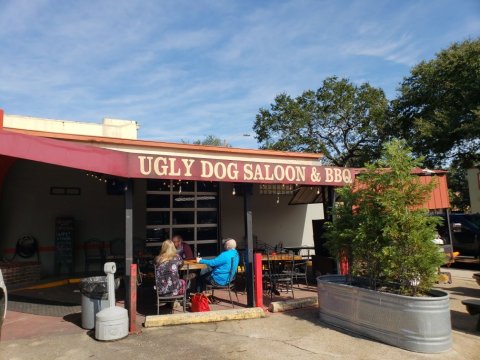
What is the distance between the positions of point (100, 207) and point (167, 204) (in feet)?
7.27

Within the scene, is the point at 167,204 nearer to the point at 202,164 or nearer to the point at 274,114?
the point at 202,164

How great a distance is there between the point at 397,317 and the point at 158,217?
22.9 ft

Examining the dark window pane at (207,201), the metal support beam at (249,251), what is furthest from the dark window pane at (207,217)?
the metal support beam at (249,251)

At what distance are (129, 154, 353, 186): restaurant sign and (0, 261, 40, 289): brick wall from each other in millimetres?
5719

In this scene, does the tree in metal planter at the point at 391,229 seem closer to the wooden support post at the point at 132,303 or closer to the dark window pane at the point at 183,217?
the wooden support post at the point at 132,303

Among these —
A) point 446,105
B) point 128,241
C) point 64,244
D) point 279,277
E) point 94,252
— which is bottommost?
point 279,277

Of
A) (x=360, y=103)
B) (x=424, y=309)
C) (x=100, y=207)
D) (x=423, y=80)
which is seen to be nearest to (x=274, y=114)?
(x=360, y=103)

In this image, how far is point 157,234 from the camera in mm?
10578

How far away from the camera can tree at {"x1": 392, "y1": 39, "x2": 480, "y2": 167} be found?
67.2 ft

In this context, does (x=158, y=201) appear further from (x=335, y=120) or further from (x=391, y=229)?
(x=335, y=120)

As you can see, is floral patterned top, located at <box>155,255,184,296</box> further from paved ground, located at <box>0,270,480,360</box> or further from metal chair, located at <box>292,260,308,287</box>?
metal chair, located at <box>292,260,308,287</box>

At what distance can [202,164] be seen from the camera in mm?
6500

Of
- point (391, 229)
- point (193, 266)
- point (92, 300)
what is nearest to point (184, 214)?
point (193, 266)

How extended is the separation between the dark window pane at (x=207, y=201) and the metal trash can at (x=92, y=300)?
5.36 meters
